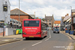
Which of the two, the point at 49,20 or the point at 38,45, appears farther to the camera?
the point at 49,20

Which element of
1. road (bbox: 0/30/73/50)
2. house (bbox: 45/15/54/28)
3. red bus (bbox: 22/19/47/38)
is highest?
house (bbox: 45/15/54/28)

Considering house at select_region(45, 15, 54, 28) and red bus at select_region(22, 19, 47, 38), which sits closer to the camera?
red bus at select_region(22, 19, 47, 38)

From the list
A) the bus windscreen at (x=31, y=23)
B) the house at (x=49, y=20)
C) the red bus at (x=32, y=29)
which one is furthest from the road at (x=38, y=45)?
the house at (x=49, y=20)

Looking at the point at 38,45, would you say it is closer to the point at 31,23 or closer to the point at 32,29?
the point at 32,29

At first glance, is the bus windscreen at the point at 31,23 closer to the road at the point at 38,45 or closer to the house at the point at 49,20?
the road at the point at 38,45

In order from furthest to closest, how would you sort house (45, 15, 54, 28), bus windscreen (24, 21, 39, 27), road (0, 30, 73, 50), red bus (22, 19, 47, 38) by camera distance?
house (45, 15, 54, 28)
bus windscreen (24, 21, 39, 27)
red bus (22, 19, 47, 38)
road (0, 30, 73, 50)

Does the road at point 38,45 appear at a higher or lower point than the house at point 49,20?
lower

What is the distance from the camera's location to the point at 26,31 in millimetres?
19641

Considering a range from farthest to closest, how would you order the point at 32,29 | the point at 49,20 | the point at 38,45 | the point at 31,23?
the point at 49,20 → the point at 31,23 → the point at 32,29 → the point at 38,45

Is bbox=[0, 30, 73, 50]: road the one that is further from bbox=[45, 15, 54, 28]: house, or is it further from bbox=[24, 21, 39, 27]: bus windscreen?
bbox=[45, 15, 54, 28]: house

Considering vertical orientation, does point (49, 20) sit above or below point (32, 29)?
above

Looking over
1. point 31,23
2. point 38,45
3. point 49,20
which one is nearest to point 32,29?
point 31,23

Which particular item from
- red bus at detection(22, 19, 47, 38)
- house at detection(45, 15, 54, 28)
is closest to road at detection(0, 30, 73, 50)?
red bus at detection(22, 19, 47, 38)

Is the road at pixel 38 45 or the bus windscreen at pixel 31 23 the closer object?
the road at pixel 38 45
